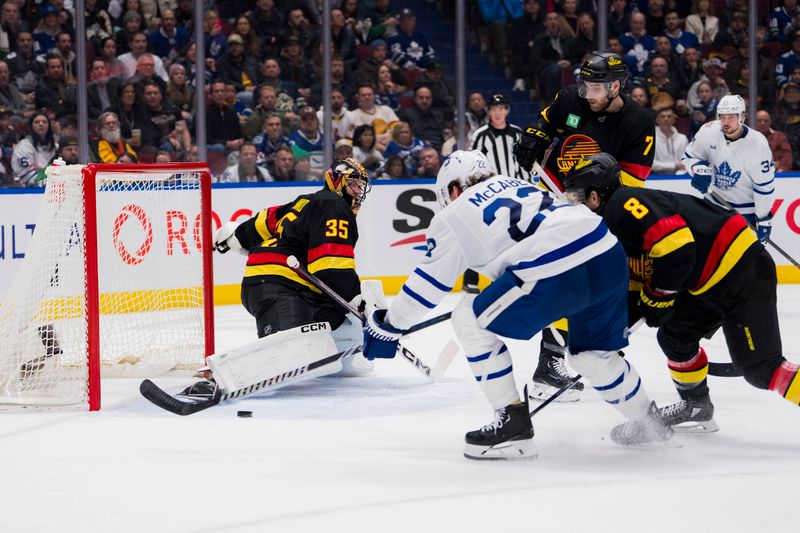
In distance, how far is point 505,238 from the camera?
3258 mm

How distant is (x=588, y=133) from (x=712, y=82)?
15.1 ft

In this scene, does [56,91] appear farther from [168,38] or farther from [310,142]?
[310,142]

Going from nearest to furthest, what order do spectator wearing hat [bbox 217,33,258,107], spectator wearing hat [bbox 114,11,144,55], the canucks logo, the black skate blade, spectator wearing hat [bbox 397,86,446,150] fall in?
→ the black skate blade → the canucks logo → spectator wearing hat [bbox 114,11,144,55] → spectator wearing hat [bbox 217,33,258,107] → spectator wearing hat [bbox 397,86,446,150]

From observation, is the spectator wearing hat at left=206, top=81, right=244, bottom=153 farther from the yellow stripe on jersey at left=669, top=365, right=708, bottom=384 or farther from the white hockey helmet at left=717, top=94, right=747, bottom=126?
the yellow stripe on jersey at left=669, top=365, right=708, bottom=384

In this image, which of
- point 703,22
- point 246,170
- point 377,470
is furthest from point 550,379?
point 703,22

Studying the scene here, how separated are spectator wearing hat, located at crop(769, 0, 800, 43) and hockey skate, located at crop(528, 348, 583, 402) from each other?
5.13 metres

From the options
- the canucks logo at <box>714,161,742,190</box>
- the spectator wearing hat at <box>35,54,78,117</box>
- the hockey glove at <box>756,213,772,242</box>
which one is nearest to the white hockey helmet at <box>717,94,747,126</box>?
the canucks logo at <box>714,161,742,190</box>

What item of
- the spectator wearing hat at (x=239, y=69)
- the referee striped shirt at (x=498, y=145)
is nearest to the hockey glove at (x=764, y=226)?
the referee striped shirt at (x=498, y=145)

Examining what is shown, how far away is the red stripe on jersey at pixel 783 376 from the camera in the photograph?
11.2 feet

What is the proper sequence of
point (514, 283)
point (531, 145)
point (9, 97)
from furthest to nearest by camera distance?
point (9, 97), point (531, 145), point (514, 283)

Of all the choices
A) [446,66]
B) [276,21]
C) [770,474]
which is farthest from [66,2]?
[770,474]

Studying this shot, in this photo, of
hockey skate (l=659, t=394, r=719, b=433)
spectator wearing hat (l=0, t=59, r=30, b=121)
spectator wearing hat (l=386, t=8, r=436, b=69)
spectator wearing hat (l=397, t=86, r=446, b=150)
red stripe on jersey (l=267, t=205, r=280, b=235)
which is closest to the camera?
hockey skate (l=659, t=394, r=719, b=433)

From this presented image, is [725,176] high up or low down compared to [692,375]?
up

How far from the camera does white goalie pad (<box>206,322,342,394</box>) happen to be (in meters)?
4.13
